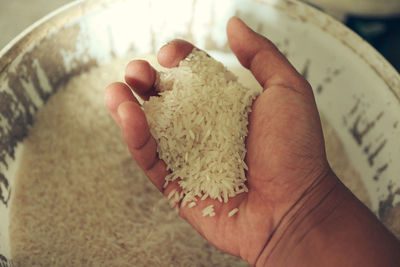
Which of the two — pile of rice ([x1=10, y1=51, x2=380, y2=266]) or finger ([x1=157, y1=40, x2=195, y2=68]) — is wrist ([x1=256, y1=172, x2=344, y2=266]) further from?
finger ([x1=157, y1=40, x2=195, y2=68])

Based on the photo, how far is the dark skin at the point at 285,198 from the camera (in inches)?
27.5

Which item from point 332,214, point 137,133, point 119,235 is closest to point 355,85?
point 332,214

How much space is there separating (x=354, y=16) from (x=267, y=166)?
0.93 meters

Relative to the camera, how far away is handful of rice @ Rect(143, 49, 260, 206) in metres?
0.77

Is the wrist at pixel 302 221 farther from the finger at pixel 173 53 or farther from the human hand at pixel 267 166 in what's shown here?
the finger at pixel 173 53

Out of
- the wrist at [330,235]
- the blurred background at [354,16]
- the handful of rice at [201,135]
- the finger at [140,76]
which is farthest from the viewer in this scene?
the blurred background at [354,16]

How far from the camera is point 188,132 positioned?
0.79 m

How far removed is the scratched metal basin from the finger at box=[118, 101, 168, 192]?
0.39m

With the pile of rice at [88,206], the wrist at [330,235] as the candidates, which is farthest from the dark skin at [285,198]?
the pile of rice at [88,206]

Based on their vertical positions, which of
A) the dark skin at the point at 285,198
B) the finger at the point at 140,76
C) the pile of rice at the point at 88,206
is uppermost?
the finger at the point at 140,76

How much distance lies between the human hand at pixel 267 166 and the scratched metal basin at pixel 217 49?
0.80ft

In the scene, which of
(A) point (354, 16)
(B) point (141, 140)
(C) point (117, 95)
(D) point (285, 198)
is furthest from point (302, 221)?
(A) point (354, 16)

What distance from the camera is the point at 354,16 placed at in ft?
4.36

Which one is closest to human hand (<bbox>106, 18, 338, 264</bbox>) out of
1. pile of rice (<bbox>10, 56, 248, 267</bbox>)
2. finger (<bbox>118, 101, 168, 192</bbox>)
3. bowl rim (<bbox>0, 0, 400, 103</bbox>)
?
finger (<bbox>118, 101, 168, 192</bbox>)
